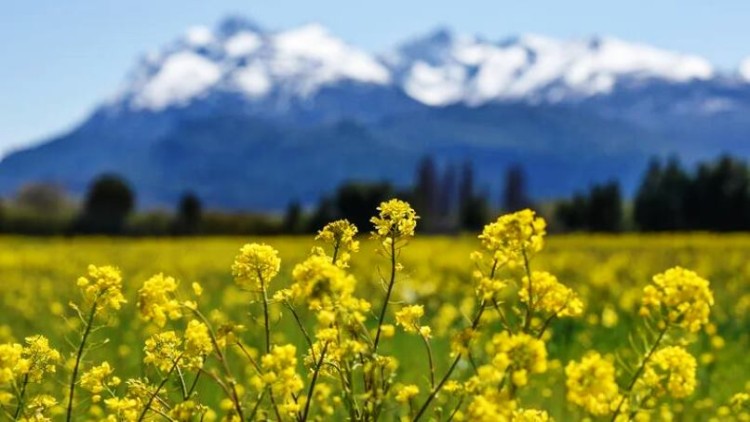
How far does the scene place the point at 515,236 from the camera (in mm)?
2193

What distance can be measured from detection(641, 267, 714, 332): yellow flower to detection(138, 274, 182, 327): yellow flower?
3.50 ft

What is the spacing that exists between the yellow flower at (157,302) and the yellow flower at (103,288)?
196mm

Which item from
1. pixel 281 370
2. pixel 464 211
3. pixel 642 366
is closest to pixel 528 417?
pixel 642 366

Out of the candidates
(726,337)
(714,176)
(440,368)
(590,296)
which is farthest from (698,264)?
(714,176)

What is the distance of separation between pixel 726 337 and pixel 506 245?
7.24 m

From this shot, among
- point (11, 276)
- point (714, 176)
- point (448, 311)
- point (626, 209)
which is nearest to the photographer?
point (448, 311)

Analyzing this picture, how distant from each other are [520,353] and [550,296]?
0.35m

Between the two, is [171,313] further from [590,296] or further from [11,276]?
[11,276]

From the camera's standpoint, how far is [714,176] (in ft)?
196

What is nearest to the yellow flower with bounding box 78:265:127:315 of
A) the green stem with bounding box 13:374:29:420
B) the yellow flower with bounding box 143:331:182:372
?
the yellow flower with bounding box 143:331:182:372

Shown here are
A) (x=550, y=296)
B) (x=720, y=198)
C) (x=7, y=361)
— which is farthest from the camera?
(x=720, y=198)

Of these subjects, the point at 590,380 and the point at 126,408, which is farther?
the point at 126,408

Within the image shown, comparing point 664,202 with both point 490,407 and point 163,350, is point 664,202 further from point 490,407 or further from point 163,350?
point 490,407

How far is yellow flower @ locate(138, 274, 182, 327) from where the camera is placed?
2148 mm
